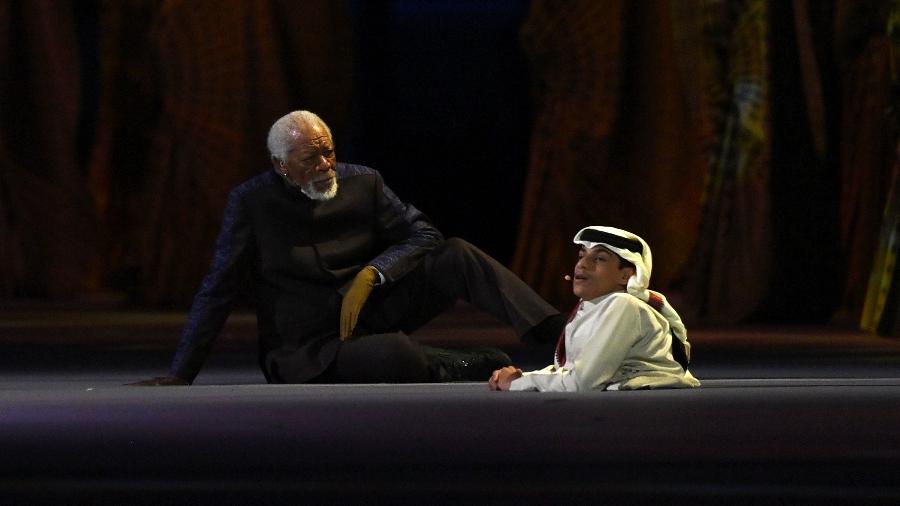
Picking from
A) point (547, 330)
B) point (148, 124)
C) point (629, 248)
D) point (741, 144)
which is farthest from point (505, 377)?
point (148, 124)

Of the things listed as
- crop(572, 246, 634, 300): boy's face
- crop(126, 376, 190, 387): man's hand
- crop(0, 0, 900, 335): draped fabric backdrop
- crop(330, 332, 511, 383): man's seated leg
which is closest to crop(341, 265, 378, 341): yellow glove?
crop(330, 332, 511, 383): man's seated leg

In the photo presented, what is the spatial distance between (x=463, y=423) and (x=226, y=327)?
5196 millimetres

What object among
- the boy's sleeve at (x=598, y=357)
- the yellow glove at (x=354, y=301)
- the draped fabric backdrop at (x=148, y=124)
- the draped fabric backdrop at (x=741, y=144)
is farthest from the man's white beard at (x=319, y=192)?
the draped fabric backdrop at (x=148, y=124)

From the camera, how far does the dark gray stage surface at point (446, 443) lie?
12.2 ft

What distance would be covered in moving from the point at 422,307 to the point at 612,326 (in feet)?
3.49

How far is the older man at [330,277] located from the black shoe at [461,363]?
0.11 feet

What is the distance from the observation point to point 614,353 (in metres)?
5.02

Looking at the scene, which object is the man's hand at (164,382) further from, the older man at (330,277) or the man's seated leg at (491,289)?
the man's seated leg at (491,289)

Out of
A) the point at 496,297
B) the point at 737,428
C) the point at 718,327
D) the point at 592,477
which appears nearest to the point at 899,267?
the point at 718,327

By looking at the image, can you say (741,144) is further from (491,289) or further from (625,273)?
(625,273)

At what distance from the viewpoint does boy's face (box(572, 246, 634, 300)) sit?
503 cm

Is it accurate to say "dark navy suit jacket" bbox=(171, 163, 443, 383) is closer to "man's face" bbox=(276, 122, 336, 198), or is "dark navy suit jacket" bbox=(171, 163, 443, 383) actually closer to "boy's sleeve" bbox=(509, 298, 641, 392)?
"man's face" bbox=(276, 122, 336, 198)

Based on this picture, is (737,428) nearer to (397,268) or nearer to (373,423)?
(373,423)

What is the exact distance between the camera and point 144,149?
1407cm
